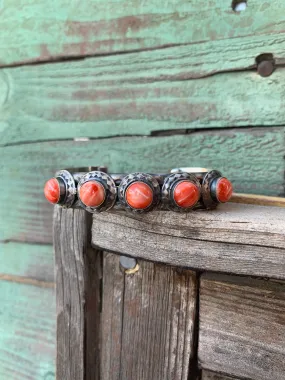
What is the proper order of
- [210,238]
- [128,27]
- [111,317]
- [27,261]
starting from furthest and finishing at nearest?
1. [27,261]
2. [128,27]
3. [111,317]
4. [210,238]

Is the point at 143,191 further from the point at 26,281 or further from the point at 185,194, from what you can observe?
the point at 26,281

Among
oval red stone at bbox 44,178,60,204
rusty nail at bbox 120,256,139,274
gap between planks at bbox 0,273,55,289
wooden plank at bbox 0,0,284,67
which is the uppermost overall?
wooden plank at bbox 0,0,284,67

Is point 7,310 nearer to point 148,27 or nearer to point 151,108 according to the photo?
point 151,108

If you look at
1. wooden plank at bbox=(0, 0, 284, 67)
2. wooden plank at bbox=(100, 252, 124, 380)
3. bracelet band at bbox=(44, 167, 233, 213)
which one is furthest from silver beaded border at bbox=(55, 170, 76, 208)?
wooden plank at bbox=(0, 0, 284, 67)

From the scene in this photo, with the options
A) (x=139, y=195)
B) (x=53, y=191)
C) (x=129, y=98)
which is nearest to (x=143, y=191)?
(x=139, y=195)

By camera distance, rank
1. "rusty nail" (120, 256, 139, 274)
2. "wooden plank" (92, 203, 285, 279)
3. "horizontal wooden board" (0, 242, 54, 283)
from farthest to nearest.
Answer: "horizontal wooden board" (0, 242, 54, 283), "rusty nail" (120, 256, 139, 274), "wooden plank" (92, 203, 285, 279)

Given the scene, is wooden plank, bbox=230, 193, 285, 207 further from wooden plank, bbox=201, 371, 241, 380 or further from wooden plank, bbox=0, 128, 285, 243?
wooden plank, bbox=201, 371, 241, 380

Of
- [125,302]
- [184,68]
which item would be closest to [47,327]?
[125,302]
